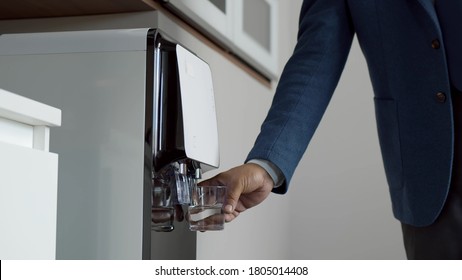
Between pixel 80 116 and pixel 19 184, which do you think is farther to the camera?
pixel 80 116

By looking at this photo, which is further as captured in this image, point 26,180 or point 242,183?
point 242,183

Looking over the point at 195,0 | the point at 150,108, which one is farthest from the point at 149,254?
the point at 195,0

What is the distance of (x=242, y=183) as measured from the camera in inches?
47.1

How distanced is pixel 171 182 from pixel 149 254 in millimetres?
131

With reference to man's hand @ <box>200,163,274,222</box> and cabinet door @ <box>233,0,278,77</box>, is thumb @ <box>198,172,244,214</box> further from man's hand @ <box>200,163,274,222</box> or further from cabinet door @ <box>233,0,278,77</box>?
cabinet door @ <box>233,0,278,77</box>

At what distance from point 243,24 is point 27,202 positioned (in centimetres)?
132

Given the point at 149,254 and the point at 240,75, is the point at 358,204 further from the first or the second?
the point at 149,254

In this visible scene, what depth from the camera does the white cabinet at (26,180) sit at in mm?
1010

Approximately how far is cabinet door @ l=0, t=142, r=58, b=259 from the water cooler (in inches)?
9.5

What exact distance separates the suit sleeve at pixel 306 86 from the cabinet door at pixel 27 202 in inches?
12.7

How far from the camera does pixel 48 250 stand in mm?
1115

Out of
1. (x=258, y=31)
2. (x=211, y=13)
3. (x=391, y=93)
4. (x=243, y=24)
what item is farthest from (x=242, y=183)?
(x=258, y=31)

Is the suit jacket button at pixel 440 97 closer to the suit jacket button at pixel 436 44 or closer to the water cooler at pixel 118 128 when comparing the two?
the suit jacket button at pixel 436 44

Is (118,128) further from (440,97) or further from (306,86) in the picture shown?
(440,97)
